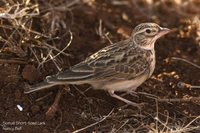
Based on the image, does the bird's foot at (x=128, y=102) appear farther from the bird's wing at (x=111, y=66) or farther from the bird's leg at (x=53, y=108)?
the bird's leg at (x=53, y=108)

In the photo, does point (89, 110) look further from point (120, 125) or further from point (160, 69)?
point (160, 69)

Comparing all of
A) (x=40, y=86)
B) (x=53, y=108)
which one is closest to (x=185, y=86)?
(x=53, y=108)

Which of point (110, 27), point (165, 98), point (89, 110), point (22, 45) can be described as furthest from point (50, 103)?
point (110, 27)

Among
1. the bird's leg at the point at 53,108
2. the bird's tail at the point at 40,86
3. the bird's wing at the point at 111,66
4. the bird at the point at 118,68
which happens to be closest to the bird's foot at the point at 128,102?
the bird at the point at 118,68

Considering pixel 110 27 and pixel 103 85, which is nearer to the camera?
pixel 103 85

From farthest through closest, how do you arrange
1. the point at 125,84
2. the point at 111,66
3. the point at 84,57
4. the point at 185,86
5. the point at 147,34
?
the point at 84,57, the point at 185,86, the point at 147,34, the point at 125,84, the point at 111,66

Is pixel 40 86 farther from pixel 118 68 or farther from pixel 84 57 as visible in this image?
pixel 84 57

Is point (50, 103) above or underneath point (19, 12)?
underneath

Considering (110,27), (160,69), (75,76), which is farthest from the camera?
(110,27)
